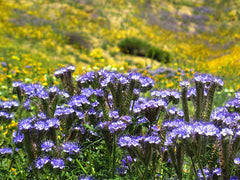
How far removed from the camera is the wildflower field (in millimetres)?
1684

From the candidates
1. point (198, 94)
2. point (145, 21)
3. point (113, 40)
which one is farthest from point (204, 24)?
point (198, 94)

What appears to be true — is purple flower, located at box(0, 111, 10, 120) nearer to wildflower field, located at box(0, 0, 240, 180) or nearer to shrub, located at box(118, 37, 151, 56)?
wildflower field, located at box(0, 0, 240, 180)

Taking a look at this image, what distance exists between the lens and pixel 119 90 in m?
1.97

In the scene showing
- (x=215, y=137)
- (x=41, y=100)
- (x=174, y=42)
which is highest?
(x=215, y=137)

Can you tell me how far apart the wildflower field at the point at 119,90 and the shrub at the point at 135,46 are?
57mm

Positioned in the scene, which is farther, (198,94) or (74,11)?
(74,11)

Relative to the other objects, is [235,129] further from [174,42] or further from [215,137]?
[174,42]

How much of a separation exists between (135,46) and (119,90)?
12570 millimetres

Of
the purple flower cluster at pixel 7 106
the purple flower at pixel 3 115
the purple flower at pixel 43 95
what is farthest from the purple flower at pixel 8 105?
the purple flower at pixel 43 95

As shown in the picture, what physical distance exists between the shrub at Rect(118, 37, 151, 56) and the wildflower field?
0.06m

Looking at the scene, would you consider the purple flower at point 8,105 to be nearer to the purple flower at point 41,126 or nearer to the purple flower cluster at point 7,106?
the purple flower cluster at point 7,106

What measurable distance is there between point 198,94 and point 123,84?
1.92 ft

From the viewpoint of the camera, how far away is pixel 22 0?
686 inches

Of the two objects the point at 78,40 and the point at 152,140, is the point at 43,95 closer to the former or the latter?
the point at 152,140
